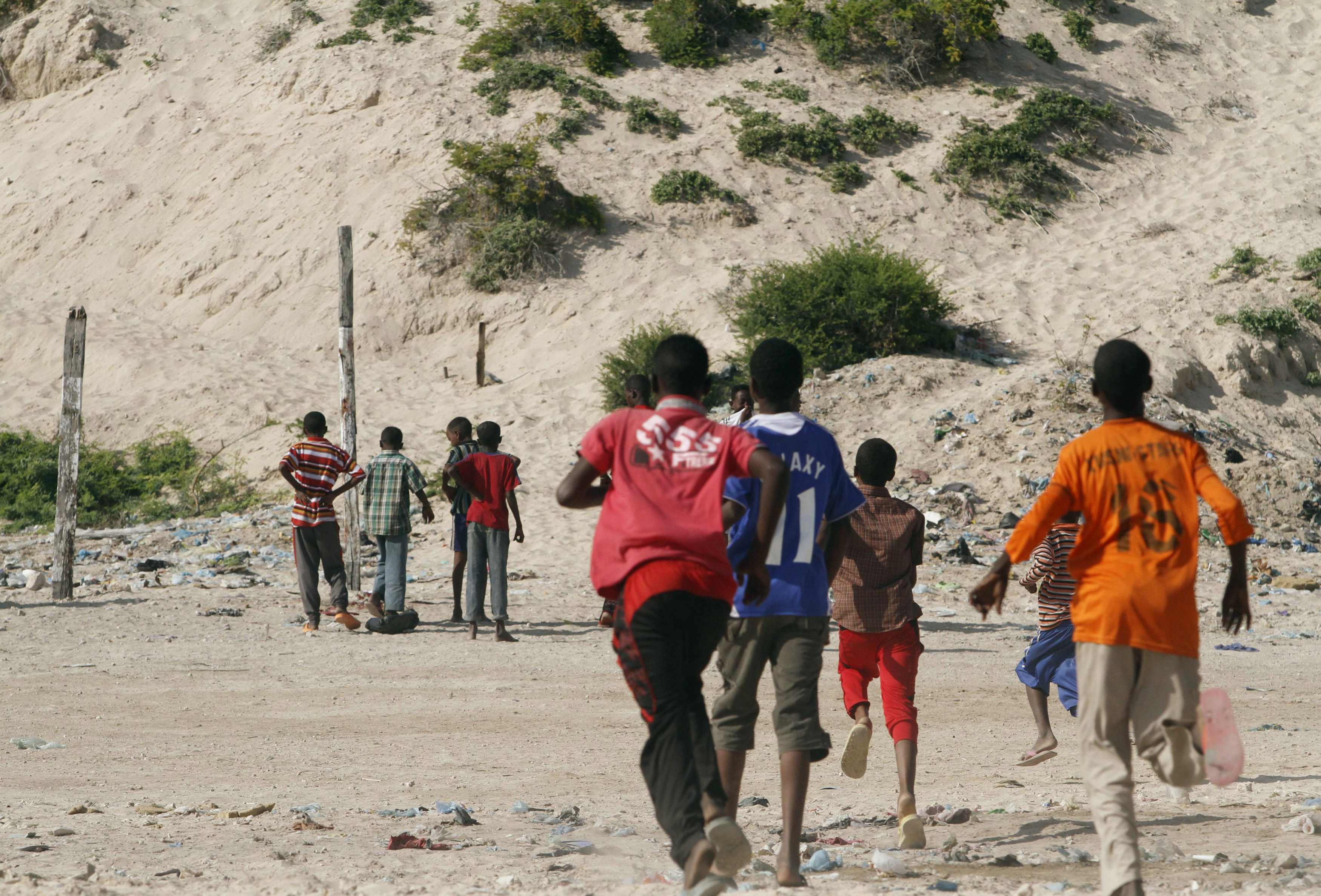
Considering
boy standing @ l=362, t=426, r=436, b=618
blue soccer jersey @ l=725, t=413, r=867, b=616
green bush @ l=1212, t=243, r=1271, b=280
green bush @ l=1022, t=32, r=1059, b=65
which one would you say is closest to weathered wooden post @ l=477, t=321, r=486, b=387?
boy standing @ l=362, t=426, r=436, b=618

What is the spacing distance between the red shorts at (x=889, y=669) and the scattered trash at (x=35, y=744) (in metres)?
4.35

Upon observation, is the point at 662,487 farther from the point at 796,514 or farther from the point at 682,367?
the point at 796,514

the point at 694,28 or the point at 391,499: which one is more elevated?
the point at 694,28

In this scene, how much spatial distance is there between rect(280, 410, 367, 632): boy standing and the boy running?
6.82 meters

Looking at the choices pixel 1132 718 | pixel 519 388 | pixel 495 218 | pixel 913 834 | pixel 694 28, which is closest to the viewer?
pixel 1132 718

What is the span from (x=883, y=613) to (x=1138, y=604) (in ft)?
5.58

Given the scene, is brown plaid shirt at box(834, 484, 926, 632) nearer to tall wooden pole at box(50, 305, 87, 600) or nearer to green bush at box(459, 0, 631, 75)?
tall wooden pole at box(50, 305, 87, 600)

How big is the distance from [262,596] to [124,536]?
17.0ft

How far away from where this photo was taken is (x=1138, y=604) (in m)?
3.71

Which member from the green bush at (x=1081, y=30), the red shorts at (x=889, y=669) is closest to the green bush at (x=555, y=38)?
the green bush at (x=1081, y=30)

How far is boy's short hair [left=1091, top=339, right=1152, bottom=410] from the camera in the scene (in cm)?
393

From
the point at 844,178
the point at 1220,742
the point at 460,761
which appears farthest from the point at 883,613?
the point at 844,178

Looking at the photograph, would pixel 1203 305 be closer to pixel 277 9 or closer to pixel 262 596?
pixel 262 596

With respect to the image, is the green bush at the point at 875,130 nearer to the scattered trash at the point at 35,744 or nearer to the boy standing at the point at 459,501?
the boy standing at the point at 459,501
